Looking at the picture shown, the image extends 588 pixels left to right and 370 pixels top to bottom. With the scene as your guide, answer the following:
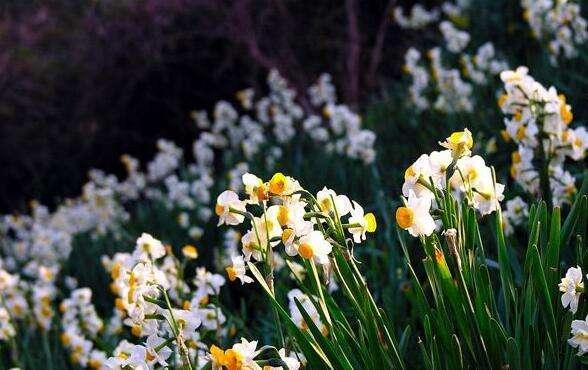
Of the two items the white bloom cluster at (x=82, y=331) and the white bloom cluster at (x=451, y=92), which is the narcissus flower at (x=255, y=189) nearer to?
the white bloom cluster at (x=82, y=331)

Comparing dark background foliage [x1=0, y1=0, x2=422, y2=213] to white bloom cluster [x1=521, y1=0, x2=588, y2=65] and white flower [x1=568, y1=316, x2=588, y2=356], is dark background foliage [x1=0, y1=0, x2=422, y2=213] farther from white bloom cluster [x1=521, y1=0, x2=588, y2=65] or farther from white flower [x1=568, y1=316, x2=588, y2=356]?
white flower [x1=568, y1=316, x2=588, y2=356]

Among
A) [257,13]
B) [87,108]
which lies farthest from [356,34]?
Answer: [87,108]

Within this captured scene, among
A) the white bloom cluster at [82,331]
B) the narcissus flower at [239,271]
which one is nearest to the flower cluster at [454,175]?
the narcissus flower at [239,271]

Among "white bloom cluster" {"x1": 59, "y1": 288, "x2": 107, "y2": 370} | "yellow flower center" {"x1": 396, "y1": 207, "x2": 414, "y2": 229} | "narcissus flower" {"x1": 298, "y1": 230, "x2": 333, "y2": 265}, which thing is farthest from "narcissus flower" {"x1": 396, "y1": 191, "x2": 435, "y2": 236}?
"white bloom cluster" {"x1": 59, "y1": 288, "x2": 107, "y2": 370}

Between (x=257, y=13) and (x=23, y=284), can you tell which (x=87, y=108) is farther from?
(x=23, y=284)

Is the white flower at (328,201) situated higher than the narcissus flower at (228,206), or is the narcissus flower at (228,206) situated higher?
the narcissus flower at (228,206)
